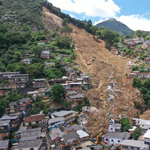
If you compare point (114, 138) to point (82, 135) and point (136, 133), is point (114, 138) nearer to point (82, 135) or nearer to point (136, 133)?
point (136, 133)

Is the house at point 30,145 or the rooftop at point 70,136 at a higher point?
the rooftop at point 70,136

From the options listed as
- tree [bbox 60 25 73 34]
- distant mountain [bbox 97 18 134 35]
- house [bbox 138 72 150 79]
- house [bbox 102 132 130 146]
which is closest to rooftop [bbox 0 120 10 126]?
house [bbox 102 132 130 146]

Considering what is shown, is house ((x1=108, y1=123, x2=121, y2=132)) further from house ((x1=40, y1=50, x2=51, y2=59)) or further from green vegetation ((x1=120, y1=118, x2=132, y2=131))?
house ((x1=40, y1=50, x2=51, y2=59))

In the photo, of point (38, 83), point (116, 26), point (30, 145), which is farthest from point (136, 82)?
point (116, 26)


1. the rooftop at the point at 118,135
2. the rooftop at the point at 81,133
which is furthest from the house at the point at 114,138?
the rooftop at the point at 81,133

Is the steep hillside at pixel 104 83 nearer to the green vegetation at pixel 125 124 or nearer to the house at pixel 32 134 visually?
the green vegetation at pixel 125 124
